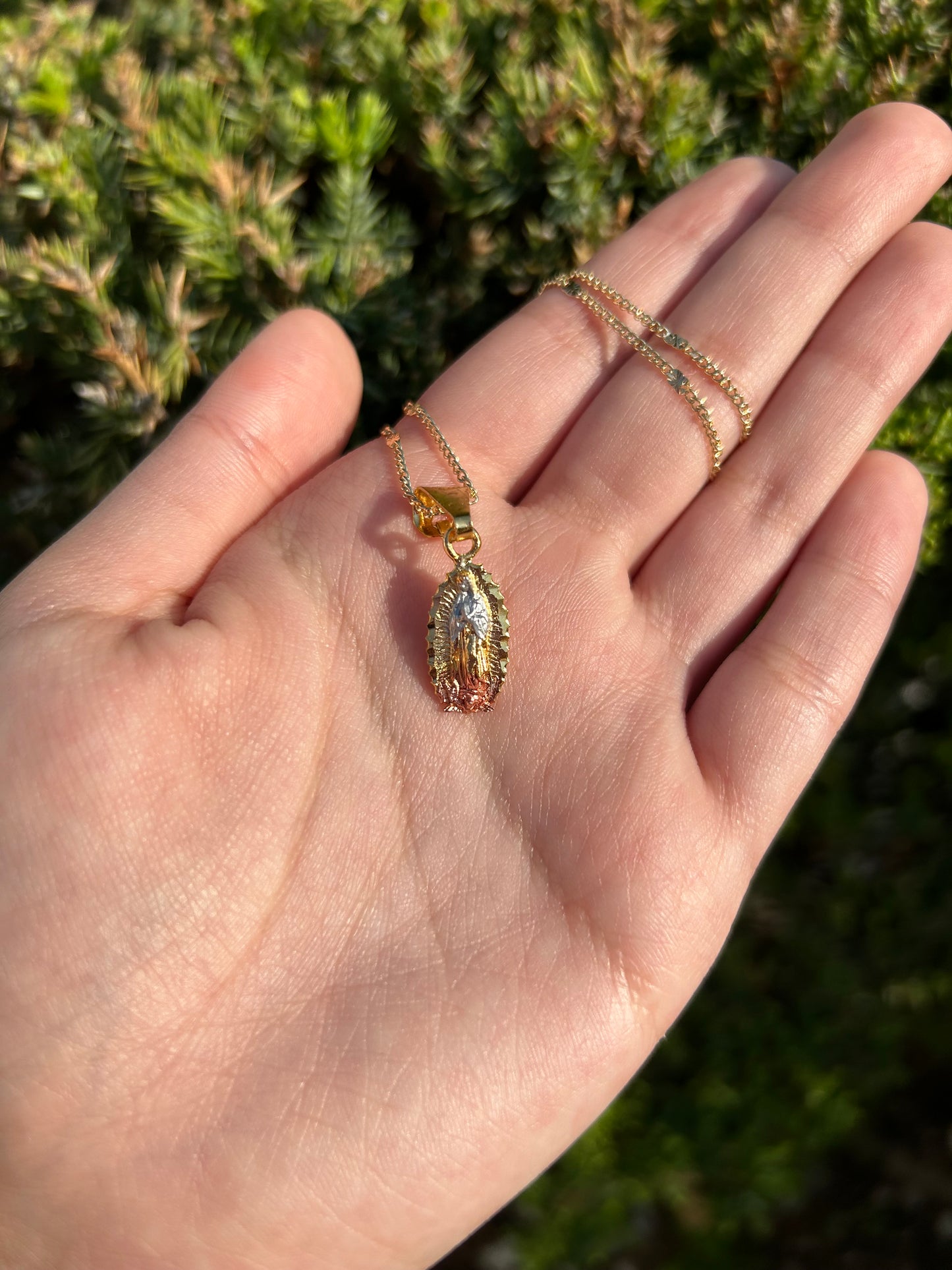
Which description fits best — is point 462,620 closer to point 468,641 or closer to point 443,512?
point 468,641

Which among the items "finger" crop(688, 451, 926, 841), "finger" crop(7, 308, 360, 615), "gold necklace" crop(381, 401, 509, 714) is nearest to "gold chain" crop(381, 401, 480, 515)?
"gold necklace" crop(381, 401, 509, 714)

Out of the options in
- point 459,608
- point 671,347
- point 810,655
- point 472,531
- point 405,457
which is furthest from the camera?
point 671,347

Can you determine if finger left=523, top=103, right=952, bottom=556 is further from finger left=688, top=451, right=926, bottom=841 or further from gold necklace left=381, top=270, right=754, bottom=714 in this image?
finger left=688, top=451, right=926, bottom=841

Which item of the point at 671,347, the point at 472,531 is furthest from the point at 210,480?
the point at 671,347

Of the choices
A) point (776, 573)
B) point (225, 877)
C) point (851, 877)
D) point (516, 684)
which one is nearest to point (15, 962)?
point (225, 877)

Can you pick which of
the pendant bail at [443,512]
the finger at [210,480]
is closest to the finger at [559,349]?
the pendant bail at [443,512]

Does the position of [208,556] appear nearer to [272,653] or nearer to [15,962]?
[272,653]

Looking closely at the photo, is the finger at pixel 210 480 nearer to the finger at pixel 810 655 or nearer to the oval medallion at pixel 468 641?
the oval medallion at pixel 468 641
